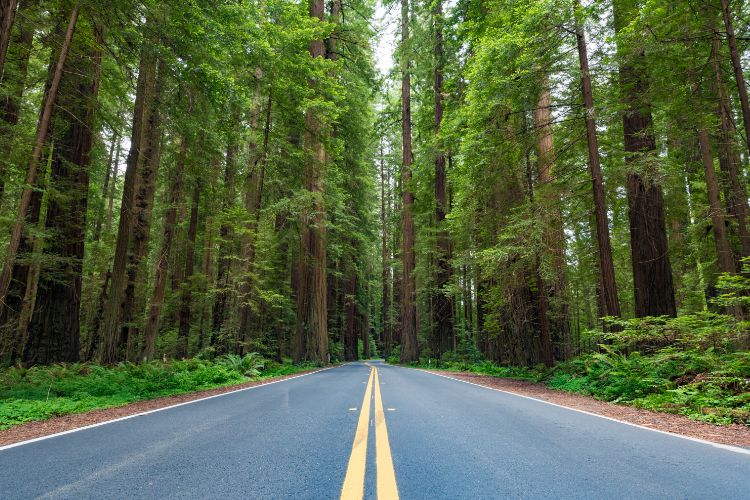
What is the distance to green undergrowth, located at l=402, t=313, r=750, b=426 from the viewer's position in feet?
21.4

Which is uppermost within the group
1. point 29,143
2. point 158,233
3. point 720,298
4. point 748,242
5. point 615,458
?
point 158,233

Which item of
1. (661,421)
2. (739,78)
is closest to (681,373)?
(661,421)

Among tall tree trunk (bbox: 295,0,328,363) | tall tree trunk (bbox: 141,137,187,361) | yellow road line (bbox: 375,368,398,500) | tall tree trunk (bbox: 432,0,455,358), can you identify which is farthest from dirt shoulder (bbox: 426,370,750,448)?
tall tree trunk (bbox: 432,0,455,358)

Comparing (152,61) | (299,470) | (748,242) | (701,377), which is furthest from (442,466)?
(748,242)

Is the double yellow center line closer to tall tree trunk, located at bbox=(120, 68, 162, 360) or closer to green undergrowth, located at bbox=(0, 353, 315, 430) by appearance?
green undergrowth, located at bbox=(0, 353, 315, 430)

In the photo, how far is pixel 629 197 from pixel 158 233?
1003 inches

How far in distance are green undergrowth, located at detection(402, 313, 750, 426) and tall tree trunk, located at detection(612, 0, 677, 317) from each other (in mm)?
1635

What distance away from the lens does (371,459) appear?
3.55m

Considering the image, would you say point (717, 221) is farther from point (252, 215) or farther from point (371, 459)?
point (252, 215)

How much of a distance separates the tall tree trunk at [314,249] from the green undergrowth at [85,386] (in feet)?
24.7

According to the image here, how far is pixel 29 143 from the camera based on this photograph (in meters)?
7.76

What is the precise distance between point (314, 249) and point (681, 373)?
50.9 feet

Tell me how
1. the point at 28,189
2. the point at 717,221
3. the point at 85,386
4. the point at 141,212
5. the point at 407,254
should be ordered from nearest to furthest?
the point at 28,189 → the point at 85,386 → the point at 717,221 → the point at 141,212 → the point at 407,254

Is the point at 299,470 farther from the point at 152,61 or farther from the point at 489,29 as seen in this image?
the point at 489,29
